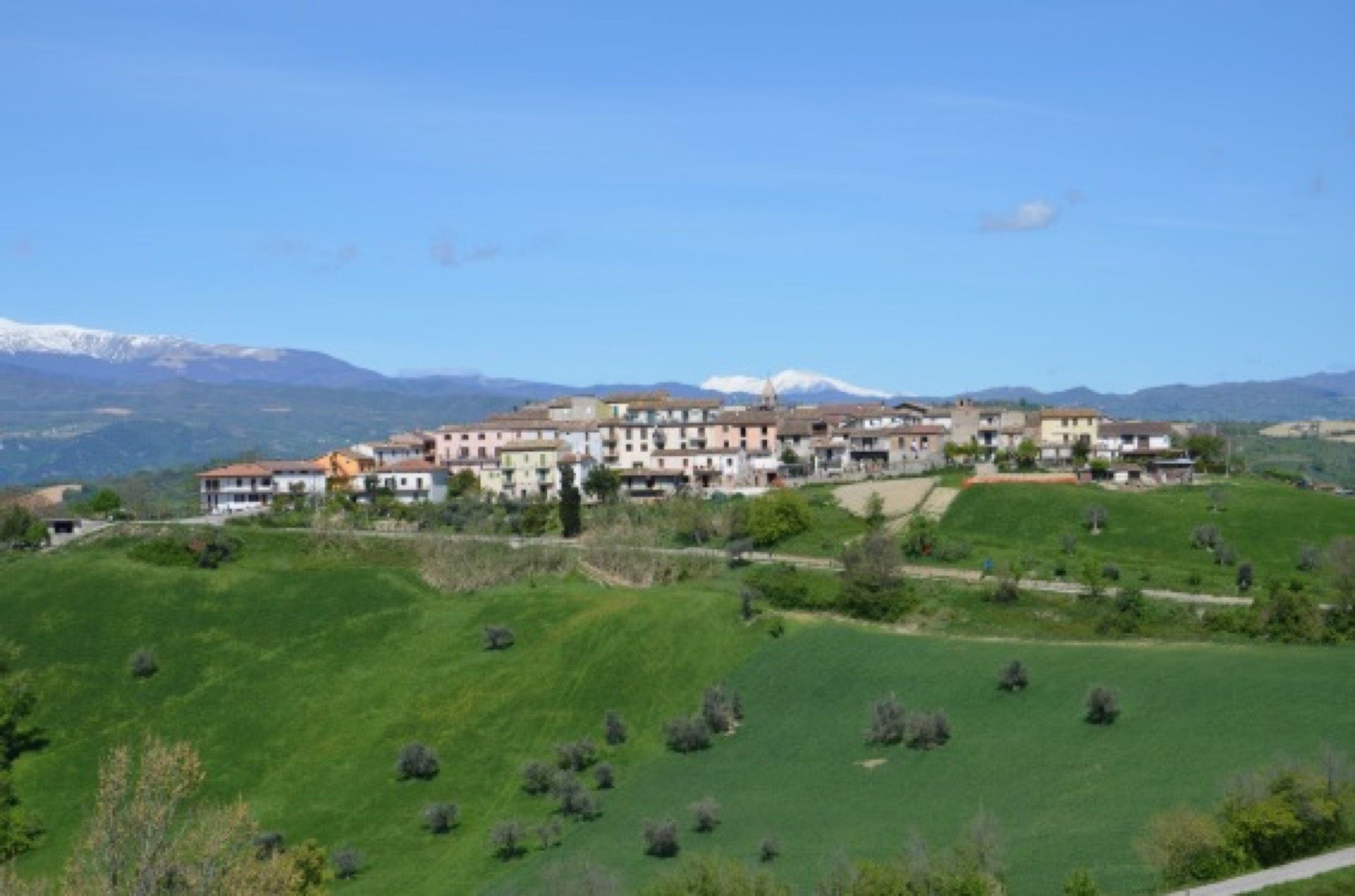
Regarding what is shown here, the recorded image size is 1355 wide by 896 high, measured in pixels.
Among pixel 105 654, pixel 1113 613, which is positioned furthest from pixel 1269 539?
pixel 105 654

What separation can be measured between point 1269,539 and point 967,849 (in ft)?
213

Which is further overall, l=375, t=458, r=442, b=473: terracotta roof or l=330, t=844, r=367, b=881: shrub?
l=375, t=458, r=442, b=473: terracotta roof

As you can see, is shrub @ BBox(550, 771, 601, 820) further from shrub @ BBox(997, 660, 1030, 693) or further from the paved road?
the paved road

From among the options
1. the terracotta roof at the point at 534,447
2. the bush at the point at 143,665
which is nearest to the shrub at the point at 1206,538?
the terracotta roof at the point at 534,447

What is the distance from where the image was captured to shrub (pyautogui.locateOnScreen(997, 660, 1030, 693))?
68.0 metres

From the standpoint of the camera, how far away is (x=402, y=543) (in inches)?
4227

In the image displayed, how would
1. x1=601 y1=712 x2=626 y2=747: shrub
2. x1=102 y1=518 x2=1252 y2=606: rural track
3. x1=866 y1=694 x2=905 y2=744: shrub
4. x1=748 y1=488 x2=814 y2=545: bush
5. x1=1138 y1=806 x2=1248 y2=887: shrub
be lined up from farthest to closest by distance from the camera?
1. x1=748 y1=488 x2=814 y2=545: bush
2. x1=102 y1=518 x2=1252 y2=606: rural track
3. x1=601 y1=712 x2=626 y2=747: shrub
4. x1=866 y1=694 x2=905 y2=744: shrub
5. x1=1138 y1=806 x2=1248 y2=887: shrub

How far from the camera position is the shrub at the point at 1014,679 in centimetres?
6800

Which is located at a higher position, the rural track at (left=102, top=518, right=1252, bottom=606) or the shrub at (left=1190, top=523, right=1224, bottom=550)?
the shrub at (left=1190, top=523, right=1224, bottom=550)

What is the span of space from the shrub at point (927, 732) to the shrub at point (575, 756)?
14464mm

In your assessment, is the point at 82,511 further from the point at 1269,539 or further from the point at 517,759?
the point at 1269,539

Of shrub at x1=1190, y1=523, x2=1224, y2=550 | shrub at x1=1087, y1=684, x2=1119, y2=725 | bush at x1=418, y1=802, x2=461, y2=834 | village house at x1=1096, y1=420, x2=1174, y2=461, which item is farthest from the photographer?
village house at x1=1096, y1=420, x2=1174, y2=461

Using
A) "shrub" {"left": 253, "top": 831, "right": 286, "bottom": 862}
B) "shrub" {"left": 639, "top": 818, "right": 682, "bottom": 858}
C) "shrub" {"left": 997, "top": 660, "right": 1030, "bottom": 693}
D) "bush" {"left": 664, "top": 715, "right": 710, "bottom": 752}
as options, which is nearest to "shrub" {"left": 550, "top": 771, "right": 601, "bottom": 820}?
"bush" {"left": 664, "top": 715, "right": 710, "bottom": 752}

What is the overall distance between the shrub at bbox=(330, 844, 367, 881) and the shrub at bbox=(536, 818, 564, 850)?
278 inches
